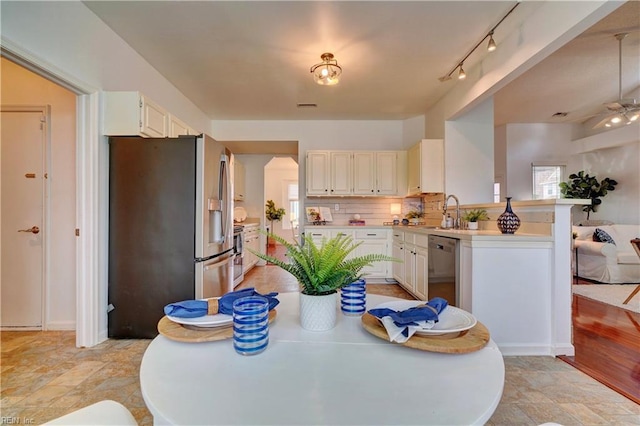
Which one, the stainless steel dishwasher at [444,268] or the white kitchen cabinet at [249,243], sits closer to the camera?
the stainless steel dishwasher at [444,268]

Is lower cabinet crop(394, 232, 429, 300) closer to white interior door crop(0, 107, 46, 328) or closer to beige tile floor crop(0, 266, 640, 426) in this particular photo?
beige tile floor crop(0, 266, 640, 426)

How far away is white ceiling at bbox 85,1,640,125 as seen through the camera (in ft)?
7.97

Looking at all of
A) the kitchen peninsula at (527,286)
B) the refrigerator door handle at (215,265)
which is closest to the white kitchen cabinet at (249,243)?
the refrigerator door handle at (215,265)

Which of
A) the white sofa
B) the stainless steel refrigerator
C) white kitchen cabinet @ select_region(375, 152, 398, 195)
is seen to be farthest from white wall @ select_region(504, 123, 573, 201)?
the stainless steel refrigerator

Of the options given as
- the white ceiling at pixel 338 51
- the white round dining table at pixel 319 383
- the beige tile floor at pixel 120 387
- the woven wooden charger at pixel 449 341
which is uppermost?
the white ceiling at pixel 338 51

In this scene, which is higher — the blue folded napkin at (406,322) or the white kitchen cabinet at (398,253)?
the blue folded napkin at (406,322)

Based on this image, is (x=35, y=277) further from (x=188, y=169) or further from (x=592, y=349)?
(x=592, y=349)

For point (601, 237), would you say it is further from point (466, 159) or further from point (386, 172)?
point (386, 172)

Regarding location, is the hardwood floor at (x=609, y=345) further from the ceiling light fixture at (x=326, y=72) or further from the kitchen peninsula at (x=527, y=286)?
the ceiling light fixture at (x=326, y=72)

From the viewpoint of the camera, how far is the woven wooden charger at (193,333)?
0.90 m

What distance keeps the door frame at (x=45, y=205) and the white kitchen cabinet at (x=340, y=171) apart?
3454 millimetres

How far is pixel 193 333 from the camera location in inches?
37.2

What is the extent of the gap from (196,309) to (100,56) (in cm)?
273

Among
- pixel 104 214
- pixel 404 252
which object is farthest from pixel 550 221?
pixel 104 214
